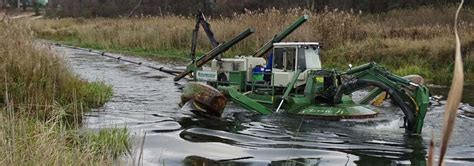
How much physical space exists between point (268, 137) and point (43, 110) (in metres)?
3.18

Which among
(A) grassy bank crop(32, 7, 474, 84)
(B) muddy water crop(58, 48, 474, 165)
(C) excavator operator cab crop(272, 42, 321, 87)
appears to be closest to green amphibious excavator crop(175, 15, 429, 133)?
(C) excavator operator cab crop(272, 42, 321, 87)

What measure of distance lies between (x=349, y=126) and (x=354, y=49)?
10220 mm

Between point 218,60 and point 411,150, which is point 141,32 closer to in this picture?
point 218,60

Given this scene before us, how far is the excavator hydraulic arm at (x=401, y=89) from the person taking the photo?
959cm

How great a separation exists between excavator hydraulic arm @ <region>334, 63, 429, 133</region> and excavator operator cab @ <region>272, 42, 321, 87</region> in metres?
1.43

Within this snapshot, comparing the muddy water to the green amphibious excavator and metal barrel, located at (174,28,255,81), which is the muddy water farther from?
metal barrel, located at (174,28,255,81)

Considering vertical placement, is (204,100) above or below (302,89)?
below

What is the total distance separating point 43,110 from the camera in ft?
28.1

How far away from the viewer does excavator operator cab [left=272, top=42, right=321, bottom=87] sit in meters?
A: 11.7

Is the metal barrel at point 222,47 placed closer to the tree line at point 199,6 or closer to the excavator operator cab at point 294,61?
the excavator operator cab at point 294,61

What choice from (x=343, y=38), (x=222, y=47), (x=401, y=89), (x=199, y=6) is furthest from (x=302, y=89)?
(x=199, y=6)

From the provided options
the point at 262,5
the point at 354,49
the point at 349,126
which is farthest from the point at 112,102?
the point at 262,5

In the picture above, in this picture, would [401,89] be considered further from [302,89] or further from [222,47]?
[222,47]

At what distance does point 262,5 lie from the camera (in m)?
43.3
